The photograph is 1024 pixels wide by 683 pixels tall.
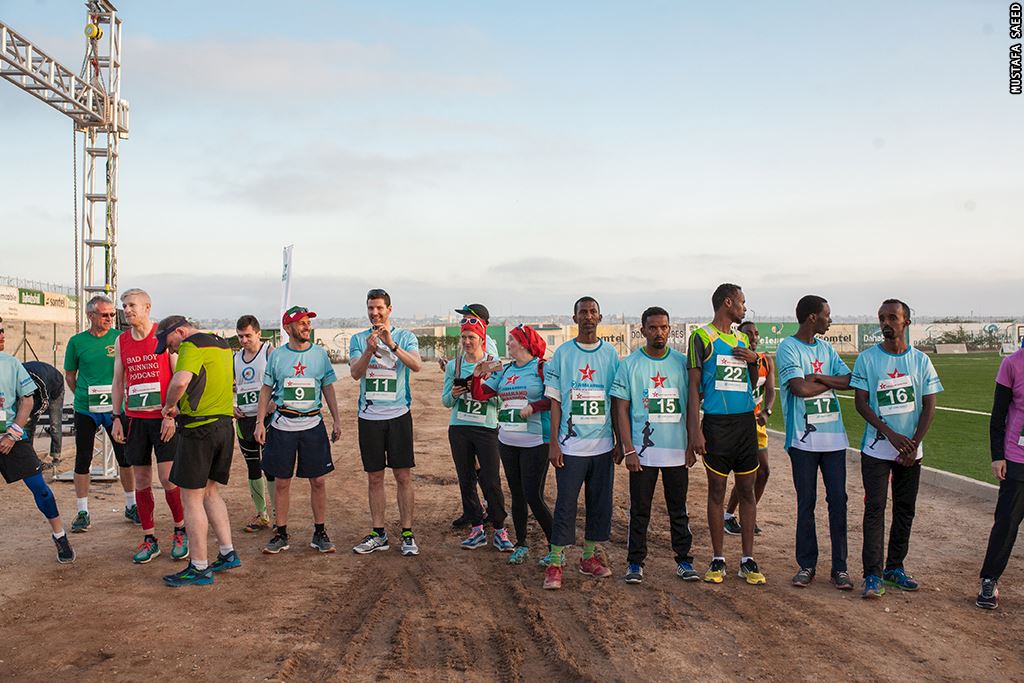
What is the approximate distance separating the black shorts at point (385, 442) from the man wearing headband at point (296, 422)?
0.36 m

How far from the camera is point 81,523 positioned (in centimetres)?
773

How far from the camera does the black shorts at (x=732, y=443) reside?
18.9ft

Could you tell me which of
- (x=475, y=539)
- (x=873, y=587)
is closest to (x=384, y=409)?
(x=475, y=539)

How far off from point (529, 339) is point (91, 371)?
4.57 metres

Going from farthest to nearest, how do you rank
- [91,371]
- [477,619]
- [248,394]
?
1. [91,371]
2. [248,394]
3. [477,619]

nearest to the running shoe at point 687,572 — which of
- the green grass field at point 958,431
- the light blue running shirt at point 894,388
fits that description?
the light blue running shirt at point 894,388

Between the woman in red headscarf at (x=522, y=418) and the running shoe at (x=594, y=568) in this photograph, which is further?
the woman in red headscarf at (x=522, y=418)

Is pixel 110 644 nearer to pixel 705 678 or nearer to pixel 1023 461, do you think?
pixel 705 678

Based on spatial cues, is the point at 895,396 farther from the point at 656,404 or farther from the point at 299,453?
the point at 299,453

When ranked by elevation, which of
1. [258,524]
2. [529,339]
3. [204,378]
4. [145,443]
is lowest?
[258,524]

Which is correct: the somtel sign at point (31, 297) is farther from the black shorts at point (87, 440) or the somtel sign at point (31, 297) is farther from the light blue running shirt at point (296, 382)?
the light blue running shirt at point (296, 382)

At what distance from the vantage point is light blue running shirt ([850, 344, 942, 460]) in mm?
5672

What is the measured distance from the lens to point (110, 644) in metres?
4.77

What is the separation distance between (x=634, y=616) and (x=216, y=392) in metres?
3.55
